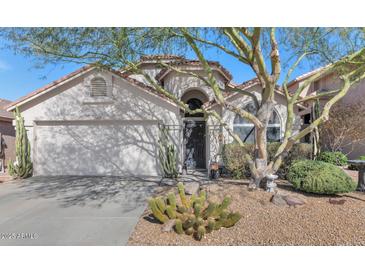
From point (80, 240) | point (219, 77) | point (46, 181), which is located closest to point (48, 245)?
point (80, 240)

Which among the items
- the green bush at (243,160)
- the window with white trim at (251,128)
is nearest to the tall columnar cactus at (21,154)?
the green bush at (243,160)

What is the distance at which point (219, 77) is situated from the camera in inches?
380

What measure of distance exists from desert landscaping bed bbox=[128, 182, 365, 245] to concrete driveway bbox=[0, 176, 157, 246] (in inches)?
21.8

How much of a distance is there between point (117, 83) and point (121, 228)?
644 cm

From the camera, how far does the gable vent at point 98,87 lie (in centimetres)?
820

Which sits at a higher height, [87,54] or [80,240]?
[87,54]

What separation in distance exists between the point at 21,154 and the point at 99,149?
3086 millimetres

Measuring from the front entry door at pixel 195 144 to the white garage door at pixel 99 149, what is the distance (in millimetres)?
1901

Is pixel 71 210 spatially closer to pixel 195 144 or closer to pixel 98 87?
pixel 98 87

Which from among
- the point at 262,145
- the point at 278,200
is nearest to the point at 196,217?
the point at 278,200

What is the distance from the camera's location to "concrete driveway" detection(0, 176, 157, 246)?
3375 mm

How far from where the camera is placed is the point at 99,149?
838cm

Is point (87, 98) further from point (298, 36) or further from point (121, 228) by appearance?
point (298, 36)

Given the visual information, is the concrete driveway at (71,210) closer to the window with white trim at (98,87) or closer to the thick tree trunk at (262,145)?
the thick tree trunk at (262,145)
